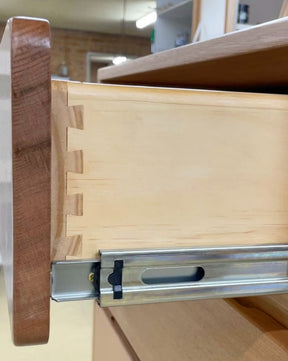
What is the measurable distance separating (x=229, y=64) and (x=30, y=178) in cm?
31

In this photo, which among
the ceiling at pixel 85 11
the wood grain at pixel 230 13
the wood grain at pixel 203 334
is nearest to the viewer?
the wood grain at pixel 203 334

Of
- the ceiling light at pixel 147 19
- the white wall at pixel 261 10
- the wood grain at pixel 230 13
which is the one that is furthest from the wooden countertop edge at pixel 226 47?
the ceiling light at pixel 147 19

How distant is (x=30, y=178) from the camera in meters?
0.31

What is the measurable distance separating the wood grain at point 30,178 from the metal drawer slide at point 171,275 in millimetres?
22

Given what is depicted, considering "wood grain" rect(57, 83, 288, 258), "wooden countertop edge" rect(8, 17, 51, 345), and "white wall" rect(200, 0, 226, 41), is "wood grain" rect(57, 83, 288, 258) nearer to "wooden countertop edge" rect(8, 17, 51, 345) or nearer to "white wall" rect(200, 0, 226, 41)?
"wooden countertop edge" rect(8, 17, 51, 345)

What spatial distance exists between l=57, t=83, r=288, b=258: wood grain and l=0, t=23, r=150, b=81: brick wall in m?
6.17

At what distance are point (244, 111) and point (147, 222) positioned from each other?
133 millimetres

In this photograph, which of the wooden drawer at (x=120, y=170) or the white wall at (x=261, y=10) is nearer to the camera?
the wooden drawer at (x=120, y=170)

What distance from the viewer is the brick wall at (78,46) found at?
6387mm

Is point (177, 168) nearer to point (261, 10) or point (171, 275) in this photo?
point (171, 275)

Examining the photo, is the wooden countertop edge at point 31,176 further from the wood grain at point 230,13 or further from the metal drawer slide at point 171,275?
the wood grain at point 230,13

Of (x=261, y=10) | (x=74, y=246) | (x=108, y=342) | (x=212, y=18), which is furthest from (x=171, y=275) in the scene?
(x=261, y=10)

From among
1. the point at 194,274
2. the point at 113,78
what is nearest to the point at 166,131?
the point at 194,274

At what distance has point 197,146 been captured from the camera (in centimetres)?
38
